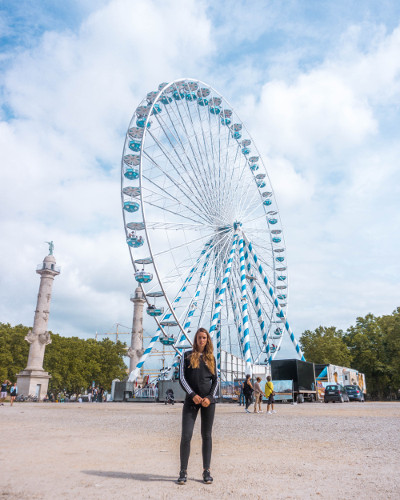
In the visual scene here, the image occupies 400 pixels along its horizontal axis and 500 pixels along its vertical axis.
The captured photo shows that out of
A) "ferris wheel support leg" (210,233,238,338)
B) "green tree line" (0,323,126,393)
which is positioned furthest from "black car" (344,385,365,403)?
"green tree line" (0,323,126,393)

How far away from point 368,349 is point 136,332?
34163mm

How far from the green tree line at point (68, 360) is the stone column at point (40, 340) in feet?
41.0

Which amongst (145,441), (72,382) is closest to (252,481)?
(145,441)

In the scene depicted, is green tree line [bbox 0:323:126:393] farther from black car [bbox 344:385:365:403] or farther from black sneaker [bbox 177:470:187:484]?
black sneaker [bbox 177:470:187:484]

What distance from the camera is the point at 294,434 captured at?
10602mm

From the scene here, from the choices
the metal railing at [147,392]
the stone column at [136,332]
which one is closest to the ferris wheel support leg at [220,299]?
the metal railing at [147,392]

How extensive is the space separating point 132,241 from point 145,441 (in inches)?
901

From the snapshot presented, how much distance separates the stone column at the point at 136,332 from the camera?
214 feet

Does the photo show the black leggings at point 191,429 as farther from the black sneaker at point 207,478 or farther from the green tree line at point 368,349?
the green tree line at point 368,349

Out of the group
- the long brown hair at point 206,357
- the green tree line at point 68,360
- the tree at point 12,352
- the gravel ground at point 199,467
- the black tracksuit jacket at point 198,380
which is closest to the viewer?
the gravel ground at point 199,467

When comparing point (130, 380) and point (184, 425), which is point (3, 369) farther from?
point (184, 425)

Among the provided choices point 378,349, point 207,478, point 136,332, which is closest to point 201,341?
point 207,478

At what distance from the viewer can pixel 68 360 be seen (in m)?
71.4

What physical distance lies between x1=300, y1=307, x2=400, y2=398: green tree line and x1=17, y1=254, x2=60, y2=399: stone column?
38161 millimetres
